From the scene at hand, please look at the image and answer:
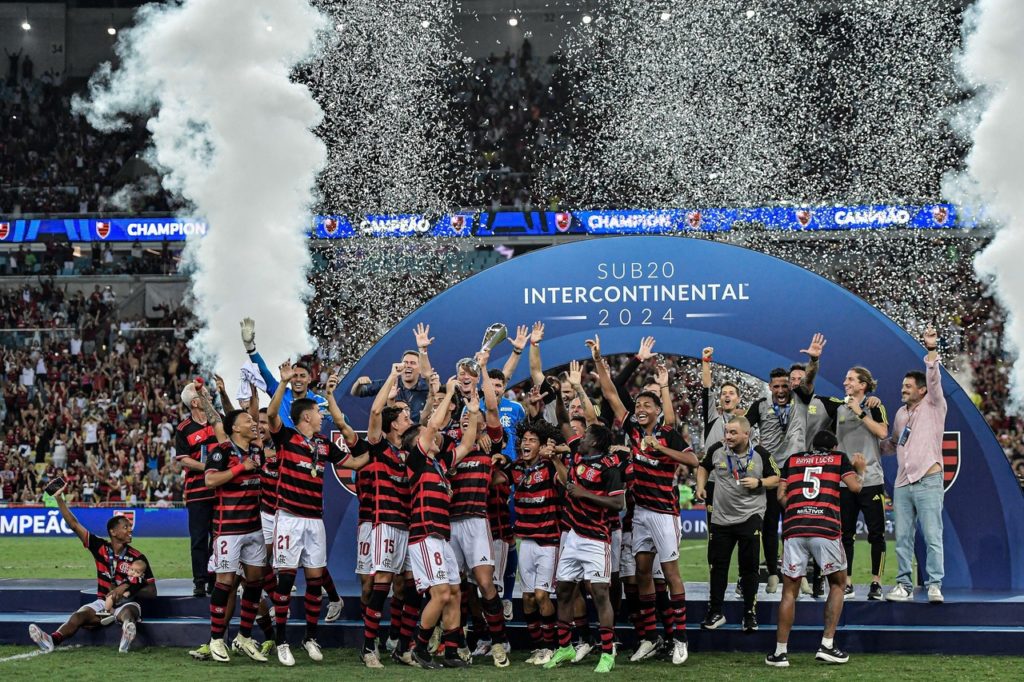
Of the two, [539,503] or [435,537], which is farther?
[539,503]

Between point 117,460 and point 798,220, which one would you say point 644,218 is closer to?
point 798,220

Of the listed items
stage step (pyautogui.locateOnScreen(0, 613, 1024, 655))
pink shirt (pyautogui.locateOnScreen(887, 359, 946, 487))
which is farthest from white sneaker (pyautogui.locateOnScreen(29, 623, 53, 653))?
pink shirt (pyautogui.locateOnScreen(887, 359, 946, 487))

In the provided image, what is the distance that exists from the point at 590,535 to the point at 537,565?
1.83 feet

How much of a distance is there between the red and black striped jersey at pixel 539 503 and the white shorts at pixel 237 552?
212 centimetres

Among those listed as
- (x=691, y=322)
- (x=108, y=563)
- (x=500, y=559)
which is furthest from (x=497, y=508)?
(x=108, y=563)

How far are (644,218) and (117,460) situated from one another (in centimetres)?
1403

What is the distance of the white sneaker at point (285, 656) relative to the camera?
8992mm

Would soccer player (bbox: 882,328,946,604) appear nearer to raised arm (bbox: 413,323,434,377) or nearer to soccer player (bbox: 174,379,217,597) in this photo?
raised arm (bbox: 413,323,434,377)

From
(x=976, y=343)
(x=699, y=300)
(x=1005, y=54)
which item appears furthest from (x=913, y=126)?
(x=699, y=300)

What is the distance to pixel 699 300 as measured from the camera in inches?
454

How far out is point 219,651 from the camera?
30.1 feet

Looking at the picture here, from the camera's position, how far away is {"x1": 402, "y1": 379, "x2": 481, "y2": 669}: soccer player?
29.1 ft

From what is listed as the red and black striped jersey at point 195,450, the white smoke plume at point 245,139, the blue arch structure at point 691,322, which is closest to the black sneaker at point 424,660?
the blue arch structure at point 691,322

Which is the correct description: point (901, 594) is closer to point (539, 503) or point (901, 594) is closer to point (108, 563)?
point (539, 503)
